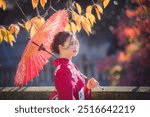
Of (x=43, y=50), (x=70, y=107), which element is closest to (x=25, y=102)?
(x=70, y=107)

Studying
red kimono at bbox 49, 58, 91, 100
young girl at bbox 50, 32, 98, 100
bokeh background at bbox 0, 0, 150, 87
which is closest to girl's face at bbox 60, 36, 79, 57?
young girl at bbox 50, 32, 98, 100

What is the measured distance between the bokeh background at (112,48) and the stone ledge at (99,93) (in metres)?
2.41

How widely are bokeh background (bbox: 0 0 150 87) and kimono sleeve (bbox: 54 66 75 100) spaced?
3237mm

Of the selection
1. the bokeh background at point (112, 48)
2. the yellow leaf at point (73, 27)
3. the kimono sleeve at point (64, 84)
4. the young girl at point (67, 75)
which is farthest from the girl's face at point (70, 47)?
the bokeh background at point (112, 48)

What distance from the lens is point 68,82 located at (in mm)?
3695

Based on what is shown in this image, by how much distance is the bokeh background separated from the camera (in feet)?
24.6

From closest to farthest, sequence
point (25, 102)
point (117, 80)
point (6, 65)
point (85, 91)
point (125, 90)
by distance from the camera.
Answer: point (85, 91) → point (125, 90) → point (25, 102) → point (117, 80) → point (6, 65)

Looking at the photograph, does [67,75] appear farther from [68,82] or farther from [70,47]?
[70,47]

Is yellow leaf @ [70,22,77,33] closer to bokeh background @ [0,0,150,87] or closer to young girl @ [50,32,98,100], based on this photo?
young girl @ [50,32,98,100]

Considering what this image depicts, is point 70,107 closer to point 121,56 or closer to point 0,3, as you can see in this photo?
point 0,3

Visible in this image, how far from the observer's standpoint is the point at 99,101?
4.47m

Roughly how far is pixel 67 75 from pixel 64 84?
0.35ft

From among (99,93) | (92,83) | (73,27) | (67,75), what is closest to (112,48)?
(73,27)

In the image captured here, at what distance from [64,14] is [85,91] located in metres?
0.83
